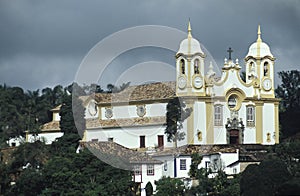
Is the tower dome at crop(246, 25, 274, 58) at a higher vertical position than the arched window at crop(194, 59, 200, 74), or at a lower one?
higher

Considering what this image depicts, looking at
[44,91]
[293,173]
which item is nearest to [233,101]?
[293,173]

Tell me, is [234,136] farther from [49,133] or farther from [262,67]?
[49,133]

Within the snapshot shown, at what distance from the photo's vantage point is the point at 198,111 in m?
57.8

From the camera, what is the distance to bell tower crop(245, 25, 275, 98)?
6100 centimetres

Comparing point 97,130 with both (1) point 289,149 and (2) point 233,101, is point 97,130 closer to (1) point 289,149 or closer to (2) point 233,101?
(2) point 233,101

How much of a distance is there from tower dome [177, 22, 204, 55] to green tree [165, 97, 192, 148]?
9.06ft

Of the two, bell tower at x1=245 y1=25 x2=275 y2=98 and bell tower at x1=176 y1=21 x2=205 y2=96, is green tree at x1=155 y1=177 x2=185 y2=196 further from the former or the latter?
bell tower at x1=245 y1=25 x2=275 y2=98

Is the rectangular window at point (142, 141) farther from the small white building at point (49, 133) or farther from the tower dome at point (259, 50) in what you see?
the small white building at point (49, 133)

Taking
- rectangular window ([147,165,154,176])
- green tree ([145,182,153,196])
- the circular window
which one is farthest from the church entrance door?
green tree ([145,182,153,196])

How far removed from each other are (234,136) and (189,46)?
19.0ft

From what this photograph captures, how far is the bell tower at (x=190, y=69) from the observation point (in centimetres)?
5788

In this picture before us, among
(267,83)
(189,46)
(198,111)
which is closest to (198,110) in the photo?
(198,111)

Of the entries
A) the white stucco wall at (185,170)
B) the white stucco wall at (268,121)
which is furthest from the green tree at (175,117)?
the white stucco wall at (268,121)

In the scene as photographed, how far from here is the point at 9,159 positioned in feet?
185
